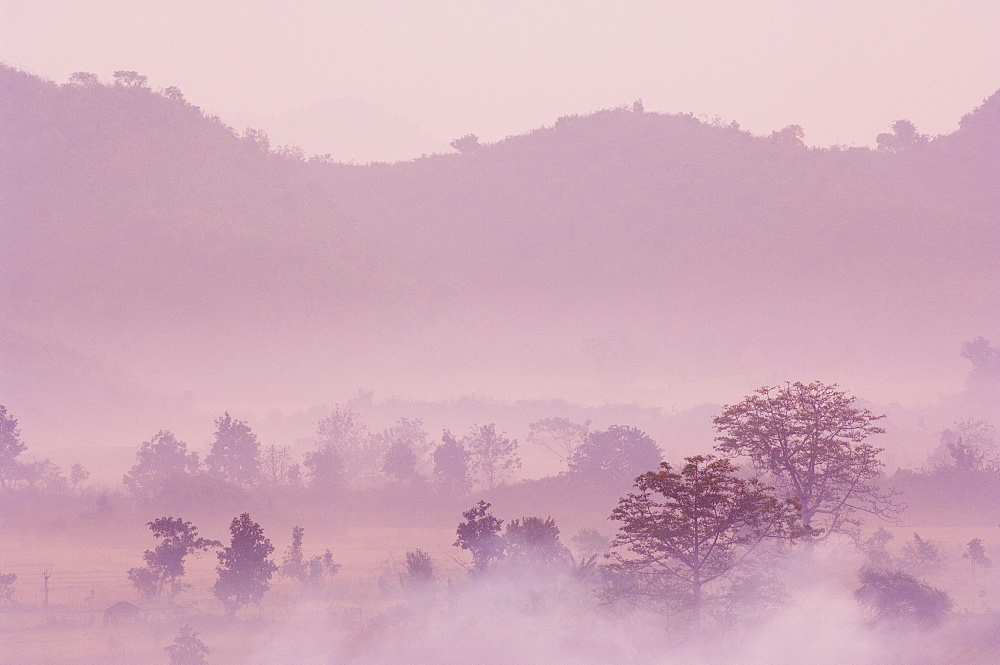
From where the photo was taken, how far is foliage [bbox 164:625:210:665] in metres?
29.6

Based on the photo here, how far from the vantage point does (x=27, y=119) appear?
19612cm

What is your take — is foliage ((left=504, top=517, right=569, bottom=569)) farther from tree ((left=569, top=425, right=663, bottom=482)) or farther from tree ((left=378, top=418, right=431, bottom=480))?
tree ((left=378, top=418, right=431, bottom=480))

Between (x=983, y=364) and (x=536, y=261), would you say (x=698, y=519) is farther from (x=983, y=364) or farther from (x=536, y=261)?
(x=536, y=261)

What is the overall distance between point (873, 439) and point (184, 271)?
117 m

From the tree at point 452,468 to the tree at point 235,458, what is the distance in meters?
11.0

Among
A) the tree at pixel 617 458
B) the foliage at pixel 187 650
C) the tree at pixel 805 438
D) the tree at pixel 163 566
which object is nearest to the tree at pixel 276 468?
the tree at pixel 617 458

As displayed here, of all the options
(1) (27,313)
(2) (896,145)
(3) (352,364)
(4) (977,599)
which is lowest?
(4) (977,599)

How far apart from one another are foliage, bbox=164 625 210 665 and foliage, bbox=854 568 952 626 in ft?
66.9

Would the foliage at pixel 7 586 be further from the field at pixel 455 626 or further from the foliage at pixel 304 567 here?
the foliage at pixel 304 567

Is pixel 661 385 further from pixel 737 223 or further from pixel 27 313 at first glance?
pixel 27 313

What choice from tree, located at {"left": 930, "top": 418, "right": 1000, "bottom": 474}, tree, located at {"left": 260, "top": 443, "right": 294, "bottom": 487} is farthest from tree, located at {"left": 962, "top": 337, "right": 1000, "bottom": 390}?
tree, located at {"left": 260, "top": 443, "right": 294, "bottom": 487}

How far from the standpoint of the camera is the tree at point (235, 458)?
188ft

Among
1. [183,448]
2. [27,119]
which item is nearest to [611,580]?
[183,448]

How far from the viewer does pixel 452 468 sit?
54.6m
